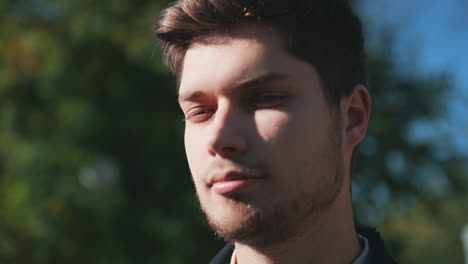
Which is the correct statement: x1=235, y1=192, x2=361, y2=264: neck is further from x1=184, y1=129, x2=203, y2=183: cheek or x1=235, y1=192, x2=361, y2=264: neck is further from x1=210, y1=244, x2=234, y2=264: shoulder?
x1=184, y1=129, x2=203, y2=183: cheek

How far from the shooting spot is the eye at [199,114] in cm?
247

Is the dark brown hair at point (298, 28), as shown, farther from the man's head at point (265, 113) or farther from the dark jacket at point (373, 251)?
the dark jacket at point (373, 251)

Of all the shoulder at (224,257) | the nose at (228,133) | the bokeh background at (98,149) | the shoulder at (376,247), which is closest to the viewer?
the nose at (228,133)

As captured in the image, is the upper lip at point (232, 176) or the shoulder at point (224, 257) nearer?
the upper lip at point (232, 176)

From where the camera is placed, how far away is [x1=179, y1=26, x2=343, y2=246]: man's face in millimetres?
2307

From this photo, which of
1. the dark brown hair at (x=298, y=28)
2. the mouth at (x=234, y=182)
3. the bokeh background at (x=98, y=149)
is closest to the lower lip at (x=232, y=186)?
the mouth at (x=234, y=182)

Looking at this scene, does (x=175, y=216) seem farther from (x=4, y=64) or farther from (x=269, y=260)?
(x=269, y=260)

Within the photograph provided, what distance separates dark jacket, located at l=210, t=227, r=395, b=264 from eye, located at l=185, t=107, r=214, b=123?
0.65 metres

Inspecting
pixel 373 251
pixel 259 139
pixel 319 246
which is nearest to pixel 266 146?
pixel 259 139

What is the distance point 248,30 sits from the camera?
8.00 ft

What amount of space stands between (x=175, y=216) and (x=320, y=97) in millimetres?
8033

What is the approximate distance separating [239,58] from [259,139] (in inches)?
12.0

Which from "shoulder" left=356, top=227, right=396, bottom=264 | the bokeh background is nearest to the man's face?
"shoulder" left=356, top=227, right=396, bottom=264

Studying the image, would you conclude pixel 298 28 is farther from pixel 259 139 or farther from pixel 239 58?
pixel 259 139
